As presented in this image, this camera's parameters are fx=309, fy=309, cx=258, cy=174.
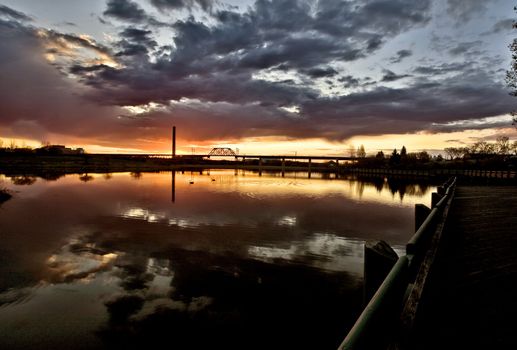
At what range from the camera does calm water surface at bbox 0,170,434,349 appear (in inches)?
301

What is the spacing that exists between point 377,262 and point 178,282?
8836mm

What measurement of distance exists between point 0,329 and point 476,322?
10.0m

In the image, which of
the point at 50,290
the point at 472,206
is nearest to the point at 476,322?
the point at 50,290

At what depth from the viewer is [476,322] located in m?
4.44

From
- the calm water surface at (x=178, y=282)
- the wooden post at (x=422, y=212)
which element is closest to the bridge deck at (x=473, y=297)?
the wooden post at (x=422, y=212)

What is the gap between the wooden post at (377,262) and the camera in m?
3.21

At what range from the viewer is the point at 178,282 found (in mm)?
10664

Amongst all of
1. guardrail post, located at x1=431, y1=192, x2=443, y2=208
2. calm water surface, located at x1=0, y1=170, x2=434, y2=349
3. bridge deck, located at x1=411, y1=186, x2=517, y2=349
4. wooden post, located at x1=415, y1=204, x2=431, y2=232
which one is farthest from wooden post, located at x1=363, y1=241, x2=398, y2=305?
guardrail post, located at x1=431, y1=192, x2=443, y2=208

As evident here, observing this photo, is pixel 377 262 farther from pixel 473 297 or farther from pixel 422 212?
pixel 422 212

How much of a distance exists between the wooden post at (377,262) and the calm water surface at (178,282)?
4.88 m

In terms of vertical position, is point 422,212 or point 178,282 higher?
point 422,212

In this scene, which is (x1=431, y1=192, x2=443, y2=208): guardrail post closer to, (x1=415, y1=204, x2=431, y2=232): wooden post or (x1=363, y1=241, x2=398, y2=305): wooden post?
(x1=415, y1=204, x2=431, y2=232): wooden post

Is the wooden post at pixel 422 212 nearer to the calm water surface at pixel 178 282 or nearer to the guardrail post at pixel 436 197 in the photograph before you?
the calm water surface at pixel 178 282

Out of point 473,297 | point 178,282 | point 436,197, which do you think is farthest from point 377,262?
point 436,197
